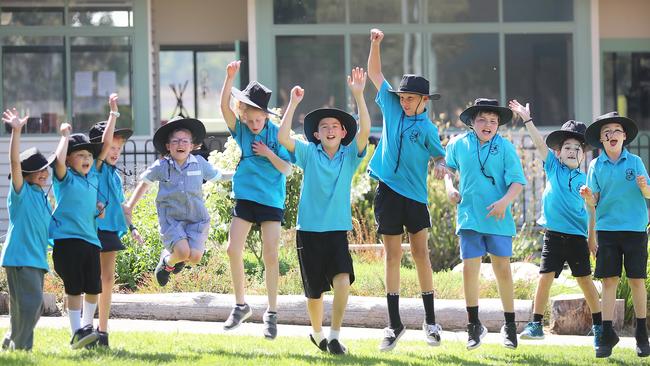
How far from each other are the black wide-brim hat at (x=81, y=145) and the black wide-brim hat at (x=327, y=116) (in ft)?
5.09

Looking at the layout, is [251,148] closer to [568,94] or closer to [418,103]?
[418,103]

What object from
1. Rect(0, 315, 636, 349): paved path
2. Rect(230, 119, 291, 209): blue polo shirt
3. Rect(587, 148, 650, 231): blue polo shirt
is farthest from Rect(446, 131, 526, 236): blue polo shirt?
Rect(0, 315, 636, 349): paved path

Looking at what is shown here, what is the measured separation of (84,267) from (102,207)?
0.52 meters

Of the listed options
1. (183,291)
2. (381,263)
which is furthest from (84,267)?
(381,263)

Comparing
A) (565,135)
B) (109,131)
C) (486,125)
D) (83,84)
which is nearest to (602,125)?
(565,135)

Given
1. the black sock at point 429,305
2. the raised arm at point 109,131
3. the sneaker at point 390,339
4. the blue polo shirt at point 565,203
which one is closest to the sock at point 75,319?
the raised arm at point 109,131

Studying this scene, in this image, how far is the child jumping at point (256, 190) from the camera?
29.3 feet

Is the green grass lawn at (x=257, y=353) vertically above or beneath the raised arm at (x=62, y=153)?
beneath

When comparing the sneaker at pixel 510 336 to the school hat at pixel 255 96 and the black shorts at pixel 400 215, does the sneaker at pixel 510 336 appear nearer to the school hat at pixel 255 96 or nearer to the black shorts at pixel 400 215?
the black shorts at pixel 400 215

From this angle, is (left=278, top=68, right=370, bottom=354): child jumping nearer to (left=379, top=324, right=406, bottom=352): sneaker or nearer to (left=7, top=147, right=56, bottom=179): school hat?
(left=379, top=324, right=406, bottom=352): sneaker

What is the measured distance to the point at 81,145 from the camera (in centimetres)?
834

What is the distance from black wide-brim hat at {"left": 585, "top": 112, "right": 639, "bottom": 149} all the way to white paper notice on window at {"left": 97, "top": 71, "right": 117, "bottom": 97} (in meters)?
9.81

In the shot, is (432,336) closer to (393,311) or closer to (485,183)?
(393,311)

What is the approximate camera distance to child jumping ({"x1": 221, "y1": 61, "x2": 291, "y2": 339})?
8945 millimetres
